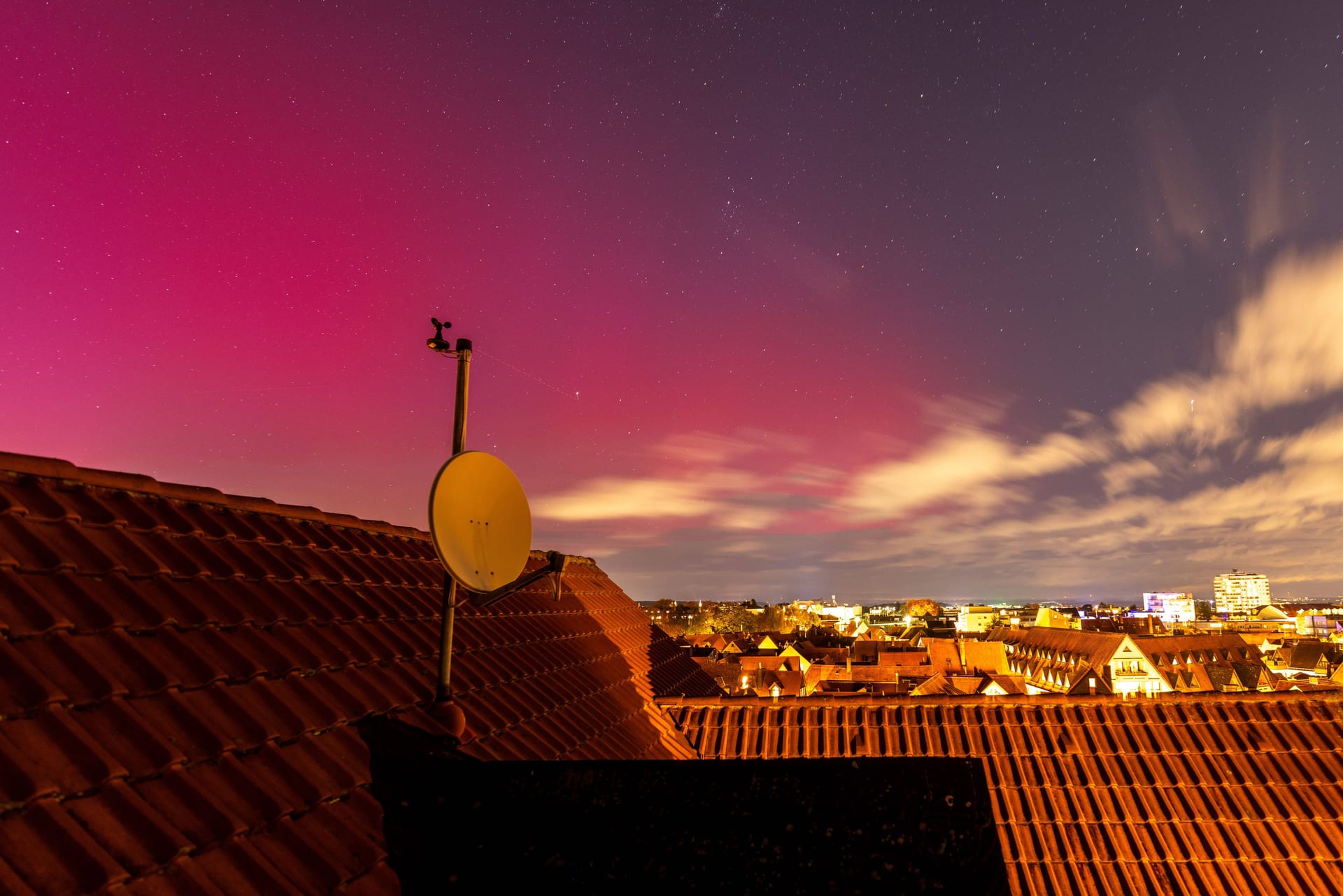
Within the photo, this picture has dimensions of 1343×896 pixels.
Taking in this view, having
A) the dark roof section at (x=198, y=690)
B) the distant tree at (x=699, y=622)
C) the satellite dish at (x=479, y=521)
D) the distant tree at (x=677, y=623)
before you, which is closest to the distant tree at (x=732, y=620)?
the distant tree at (x=699, y=622)

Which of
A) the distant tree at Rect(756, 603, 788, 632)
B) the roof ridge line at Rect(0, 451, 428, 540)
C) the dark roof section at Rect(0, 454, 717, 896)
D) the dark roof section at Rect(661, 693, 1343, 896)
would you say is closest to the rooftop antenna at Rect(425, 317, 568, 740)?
the dark roof section at Rect(0, 454, 717, 896)

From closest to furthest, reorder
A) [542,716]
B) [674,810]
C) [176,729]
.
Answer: [674,810] < [176,729] < [542,716]

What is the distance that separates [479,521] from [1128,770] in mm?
8275

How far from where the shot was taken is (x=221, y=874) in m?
2.49

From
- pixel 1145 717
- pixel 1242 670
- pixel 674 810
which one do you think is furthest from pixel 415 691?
pixel 1242 670

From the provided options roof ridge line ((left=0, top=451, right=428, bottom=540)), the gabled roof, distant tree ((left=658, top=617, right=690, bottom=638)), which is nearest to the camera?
roof ridge line ((left=0, top=451, right=428, bottom=540))

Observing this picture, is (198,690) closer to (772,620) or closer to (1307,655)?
(1307,655)

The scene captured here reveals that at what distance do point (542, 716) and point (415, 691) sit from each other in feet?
5.57

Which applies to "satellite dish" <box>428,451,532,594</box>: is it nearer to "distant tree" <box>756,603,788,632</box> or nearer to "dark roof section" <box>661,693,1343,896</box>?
"dark roof section" <box>661,693,1343,896</box>

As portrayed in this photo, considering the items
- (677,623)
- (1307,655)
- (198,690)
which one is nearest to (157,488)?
(198,690)

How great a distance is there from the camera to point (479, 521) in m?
4.73

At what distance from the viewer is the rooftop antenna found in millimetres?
4395

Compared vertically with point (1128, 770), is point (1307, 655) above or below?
below

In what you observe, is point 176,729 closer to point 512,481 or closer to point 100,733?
point 100,733
